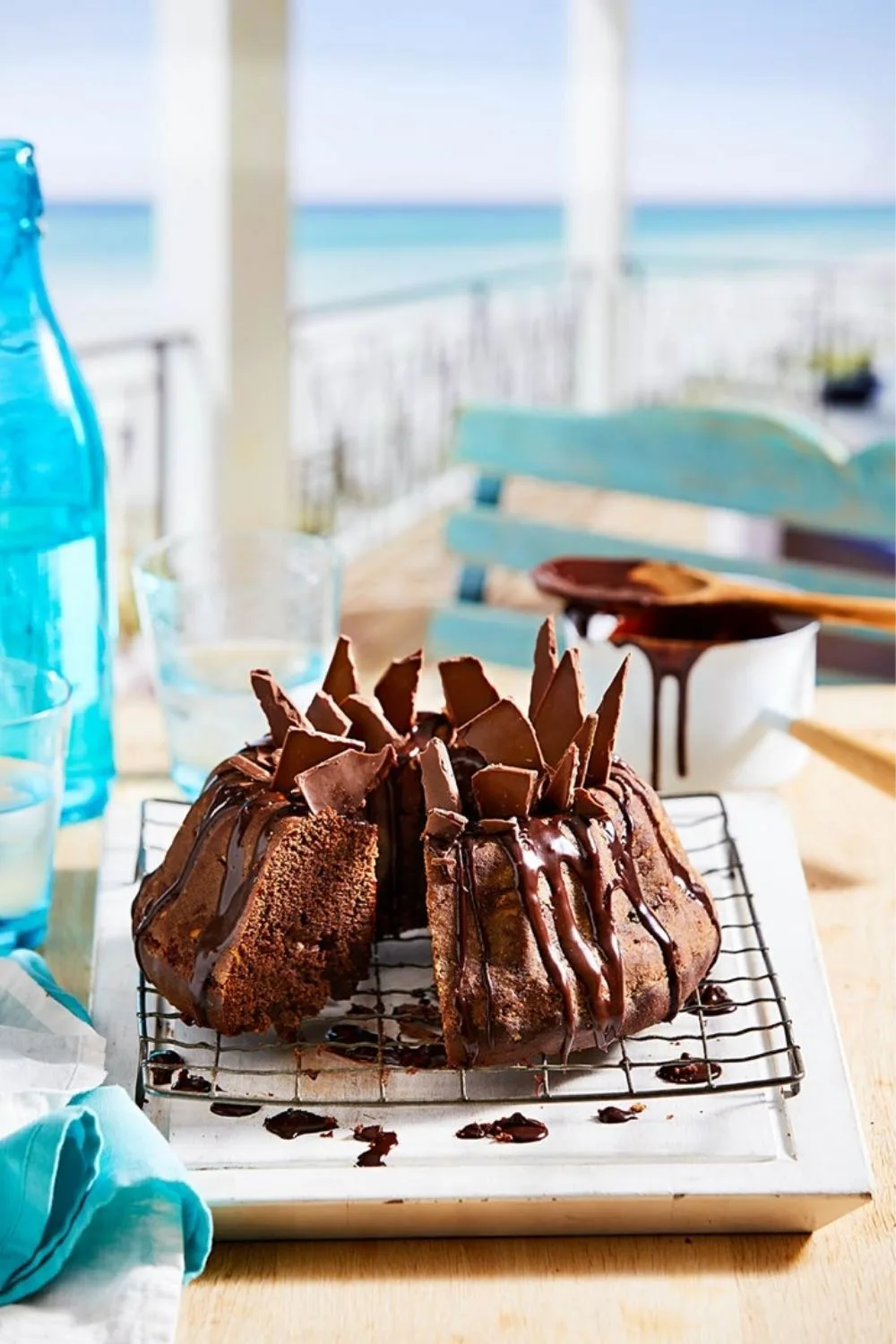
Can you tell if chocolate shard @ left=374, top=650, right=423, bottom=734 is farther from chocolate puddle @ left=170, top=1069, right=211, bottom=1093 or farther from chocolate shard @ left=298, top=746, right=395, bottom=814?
chocolate puddle @ left=170, top=1069, right=211, bottom=1093

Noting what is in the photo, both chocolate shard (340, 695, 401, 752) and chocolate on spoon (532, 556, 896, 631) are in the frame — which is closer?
chocolate shard (340, 695, 401, 752)

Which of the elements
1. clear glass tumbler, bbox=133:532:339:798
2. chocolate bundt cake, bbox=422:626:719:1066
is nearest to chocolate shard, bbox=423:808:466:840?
A: chocolate bundt cake, bbox=422:626:719:1066

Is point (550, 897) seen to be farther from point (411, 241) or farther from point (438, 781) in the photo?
point (411, 241)

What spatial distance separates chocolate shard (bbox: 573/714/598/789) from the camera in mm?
866

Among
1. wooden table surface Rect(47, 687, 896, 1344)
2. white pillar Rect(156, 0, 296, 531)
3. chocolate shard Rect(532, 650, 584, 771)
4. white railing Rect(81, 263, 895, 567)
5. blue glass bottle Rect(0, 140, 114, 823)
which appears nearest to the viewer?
wooden table surface Rect(47, 687, 896, 1344)

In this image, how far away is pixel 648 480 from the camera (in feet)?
7.18

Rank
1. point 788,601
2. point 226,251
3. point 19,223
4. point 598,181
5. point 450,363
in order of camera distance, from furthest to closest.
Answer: point 598,181 → point 450,363 → point 226,251 → point 788,601 → point 19,223

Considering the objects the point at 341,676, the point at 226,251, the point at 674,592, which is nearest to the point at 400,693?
the point at 341,676

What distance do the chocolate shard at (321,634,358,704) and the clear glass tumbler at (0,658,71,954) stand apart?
175 millimetres

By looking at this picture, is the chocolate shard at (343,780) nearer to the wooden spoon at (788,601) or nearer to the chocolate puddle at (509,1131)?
the chocolate puddle at (509,1131)

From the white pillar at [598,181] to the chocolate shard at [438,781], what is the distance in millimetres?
6535

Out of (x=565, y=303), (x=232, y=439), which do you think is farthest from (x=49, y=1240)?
(x=565, y=303)

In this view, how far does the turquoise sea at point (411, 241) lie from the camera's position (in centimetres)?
1742

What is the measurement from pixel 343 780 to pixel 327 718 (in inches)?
2.5
